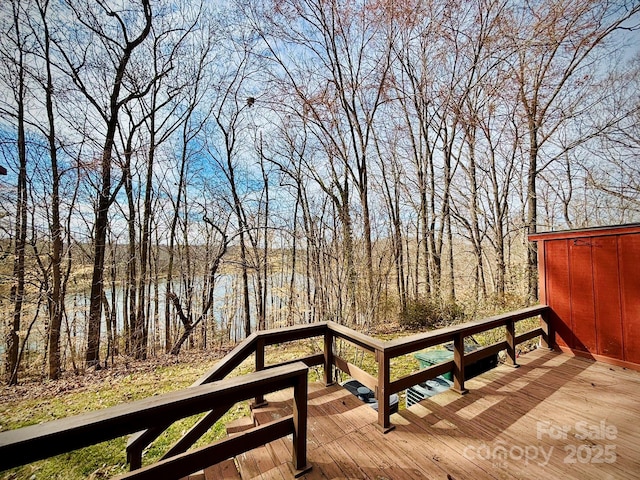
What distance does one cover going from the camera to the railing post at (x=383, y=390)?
1.93 m

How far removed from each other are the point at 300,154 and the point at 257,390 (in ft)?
19.8

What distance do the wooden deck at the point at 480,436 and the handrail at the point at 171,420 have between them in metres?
0.33

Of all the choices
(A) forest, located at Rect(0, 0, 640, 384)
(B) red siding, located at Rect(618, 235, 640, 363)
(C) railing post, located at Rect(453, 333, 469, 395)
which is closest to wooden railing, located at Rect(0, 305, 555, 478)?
(C) railing post, located at Rect(453, 333, 469, 395)

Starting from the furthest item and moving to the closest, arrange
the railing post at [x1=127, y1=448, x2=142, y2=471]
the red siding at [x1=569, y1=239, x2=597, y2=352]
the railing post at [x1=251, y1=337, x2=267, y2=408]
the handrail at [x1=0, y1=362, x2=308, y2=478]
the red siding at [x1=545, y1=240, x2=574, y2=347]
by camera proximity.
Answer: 1. the red siding at [x1=545, y1=240, x2=574, y2=347]
2. the red siding at [x1=569, y1=239, x2=597, y2=352]
3. the railing post at [x1=251, y1=337, x2=267, y2=408]
4. the railing post at [x1=127, y1=448, x2=142, y2=471]
5. the handrail at [x1=0, y1=362, x2=308, y2=478]

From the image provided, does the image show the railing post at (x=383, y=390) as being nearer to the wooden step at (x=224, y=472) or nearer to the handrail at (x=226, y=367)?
the handrail at (x=226, y=367)

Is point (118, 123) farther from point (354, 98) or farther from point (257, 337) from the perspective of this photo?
point (257, 337)

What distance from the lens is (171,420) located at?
1182mm

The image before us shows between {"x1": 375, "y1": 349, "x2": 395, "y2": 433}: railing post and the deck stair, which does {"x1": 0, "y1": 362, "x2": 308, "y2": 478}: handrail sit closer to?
the deck stair

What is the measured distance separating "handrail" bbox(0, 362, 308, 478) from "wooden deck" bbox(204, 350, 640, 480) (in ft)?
1.08

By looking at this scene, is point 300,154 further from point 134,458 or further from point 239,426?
point 134,458

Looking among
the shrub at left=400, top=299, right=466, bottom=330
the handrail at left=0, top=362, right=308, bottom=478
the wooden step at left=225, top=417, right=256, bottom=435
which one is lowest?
the shrub at left=400, top=299, right=466, bottom=330

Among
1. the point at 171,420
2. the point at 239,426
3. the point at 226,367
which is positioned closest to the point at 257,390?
the point at 171,420

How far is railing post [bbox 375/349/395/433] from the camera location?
1.93m

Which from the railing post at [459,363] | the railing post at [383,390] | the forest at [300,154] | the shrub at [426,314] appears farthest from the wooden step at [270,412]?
the shrub at [426,314]
